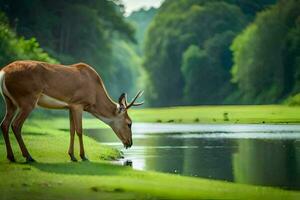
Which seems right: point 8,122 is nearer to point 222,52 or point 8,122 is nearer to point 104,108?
point 104,108

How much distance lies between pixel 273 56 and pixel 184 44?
24.1 meters

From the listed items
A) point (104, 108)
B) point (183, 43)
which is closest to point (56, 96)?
point (104, 108)

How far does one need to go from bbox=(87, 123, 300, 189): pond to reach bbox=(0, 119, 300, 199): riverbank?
6.03ft

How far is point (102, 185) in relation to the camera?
1609 cm

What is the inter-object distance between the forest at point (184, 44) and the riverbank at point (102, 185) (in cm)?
2229

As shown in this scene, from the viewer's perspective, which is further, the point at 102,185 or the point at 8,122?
the point at 8,122

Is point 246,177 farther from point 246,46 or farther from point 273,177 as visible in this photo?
point 246,46

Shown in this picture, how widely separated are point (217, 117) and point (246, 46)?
34664mm

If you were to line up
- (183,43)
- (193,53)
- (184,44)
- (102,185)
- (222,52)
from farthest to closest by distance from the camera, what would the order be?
1. (184,44)
2. (183,43)
3. (222,52)
4. (193,53)
5. (102,185)

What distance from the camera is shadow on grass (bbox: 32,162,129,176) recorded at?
714 inches

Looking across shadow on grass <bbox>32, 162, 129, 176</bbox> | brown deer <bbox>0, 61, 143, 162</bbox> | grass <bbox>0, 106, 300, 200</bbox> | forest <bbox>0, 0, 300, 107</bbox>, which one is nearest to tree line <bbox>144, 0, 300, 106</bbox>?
forest <bbox>0, 0, 300, 107</bbox>

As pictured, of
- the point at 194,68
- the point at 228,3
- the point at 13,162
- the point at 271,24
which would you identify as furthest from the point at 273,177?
the point at 228,3

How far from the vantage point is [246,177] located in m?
20.3

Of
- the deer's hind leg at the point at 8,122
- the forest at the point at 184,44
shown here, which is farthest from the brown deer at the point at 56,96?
the forest at the point at 184,44
